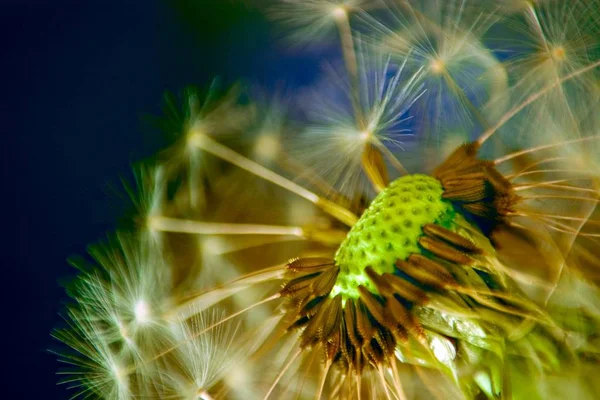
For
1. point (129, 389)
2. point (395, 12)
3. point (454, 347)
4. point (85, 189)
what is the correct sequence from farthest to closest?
point (85, 189), point (395, 12), point (129, 389), point (454, 347)

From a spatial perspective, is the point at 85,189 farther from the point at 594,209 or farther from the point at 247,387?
the point at 594,209

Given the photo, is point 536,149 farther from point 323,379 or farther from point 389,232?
point 323,379

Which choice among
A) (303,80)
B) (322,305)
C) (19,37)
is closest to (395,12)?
(303,80)

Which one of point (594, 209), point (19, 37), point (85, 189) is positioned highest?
point (19, 37)

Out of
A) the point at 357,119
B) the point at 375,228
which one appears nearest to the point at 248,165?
the point at 357,119

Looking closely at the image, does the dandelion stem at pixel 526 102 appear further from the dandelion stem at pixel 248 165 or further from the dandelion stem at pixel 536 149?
the dandelion stem at pixel 248 165

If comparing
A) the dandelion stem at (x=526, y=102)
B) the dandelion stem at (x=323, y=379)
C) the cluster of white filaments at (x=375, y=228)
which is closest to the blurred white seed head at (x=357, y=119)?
the cluster of white filaments at (x=375, y=228)

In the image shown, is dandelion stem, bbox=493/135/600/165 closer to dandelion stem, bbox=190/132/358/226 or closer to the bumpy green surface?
the bumpy green surface
